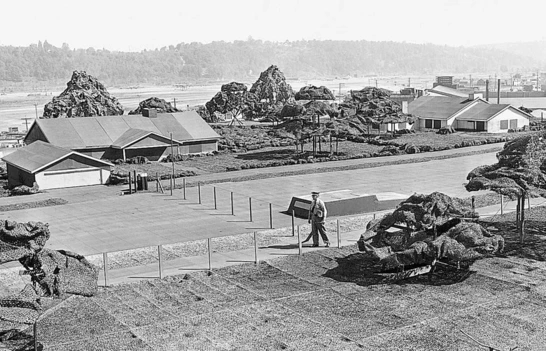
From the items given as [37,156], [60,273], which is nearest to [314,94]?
[37,156]

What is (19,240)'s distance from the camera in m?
18.0

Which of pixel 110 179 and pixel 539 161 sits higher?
pixel 539 161

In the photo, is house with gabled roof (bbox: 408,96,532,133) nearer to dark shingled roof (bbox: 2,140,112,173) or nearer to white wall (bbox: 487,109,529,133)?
white wall (bbox: 487,109,529,133)

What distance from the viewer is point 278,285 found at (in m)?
21.1

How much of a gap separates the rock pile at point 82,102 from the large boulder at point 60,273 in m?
60.4

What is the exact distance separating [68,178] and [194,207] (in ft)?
41.8

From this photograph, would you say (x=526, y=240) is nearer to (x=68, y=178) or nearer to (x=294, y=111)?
(x=68, y=178)

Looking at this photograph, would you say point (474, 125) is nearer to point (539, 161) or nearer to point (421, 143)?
point (421, 143)

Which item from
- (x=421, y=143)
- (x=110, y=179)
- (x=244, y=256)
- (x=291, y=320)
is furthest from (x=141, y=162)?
(x=291, y=320)

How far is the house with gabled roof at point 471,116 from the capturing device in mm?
75000

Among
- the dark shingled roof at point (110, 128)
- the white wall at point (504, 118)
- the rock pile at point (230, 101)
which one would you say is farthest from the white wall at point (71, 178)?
the rock pile at point (230, 101)

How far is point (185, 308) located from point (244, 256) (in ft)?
19.7

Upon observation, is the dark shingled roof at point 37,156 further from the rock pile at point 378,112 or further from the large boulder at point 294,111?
the rock pile at point 378,112

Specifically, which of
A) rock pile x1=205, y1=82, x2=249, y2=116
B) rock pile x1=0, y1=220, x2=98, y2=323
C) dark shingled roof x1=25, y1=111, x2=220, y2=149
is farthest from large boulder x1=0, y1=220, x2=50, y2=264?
rock pile x1=205, y1=82, x2=249, y2=116
